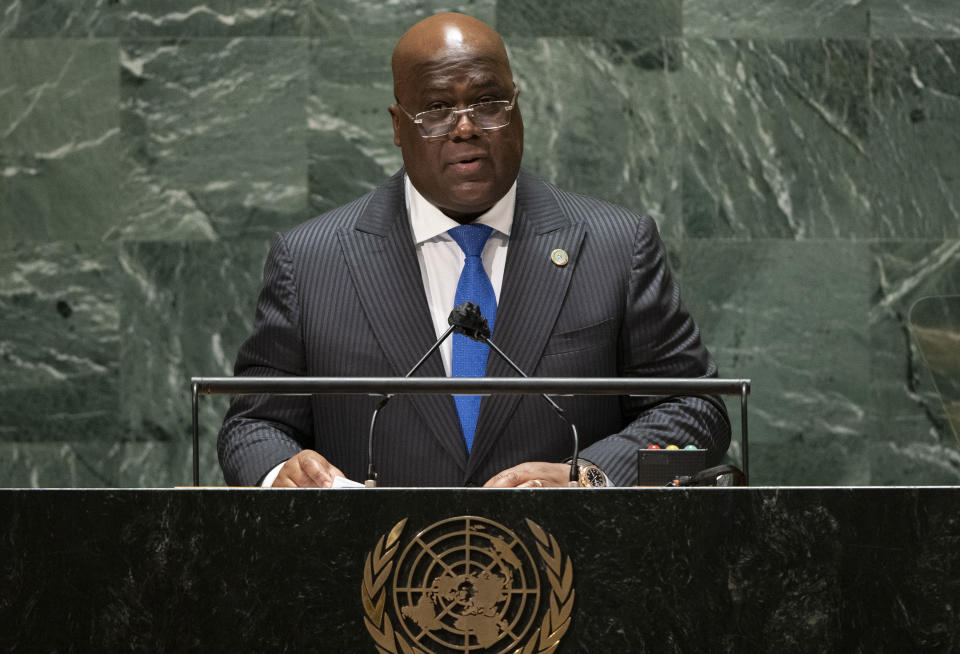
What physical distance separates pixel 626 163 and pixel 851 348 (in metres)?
1.08


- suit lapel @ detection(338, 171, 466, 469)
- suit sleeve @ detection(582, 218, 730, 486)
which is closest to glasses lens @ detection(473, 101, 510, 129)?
suit lapel @ detection(338, 171, 466, 469)

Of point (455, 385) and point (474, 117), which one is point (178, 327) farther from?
point (455, 385)

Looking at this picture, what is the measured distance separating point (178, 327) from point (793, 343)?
2276 millimetres

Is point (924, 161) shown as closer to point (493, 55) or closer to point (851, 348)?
point (851, 348)

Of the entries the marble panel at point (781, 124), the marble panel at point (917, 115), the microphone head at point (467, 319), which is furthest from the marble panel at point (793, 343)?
the microphone head at point (467, 319)

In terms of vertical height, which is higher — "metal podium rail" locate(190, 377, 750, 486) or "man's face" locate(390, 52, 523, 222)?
"man's face" locate(390, 52, 523, 222)

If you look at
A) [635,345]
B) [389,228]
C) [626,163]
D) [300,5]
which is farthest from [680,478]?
[300,5]

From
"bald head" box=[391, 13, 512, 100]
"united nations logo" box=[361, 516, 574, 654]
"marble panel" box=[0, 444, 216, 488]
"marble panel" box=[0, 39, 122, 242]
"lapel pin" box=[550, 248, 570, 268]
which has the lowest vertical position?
"united nations logo" box=[361, 516, 574, 654]

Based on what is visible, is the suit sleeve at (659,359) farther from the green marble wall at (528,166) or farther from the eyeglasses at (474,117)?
the green marble wall at (528,166)

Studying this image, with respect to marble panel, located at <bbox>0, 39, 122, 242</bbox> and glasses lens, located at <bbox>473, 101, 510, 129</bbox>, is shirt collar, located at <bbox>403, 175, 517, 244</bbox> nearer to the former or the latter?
glasses lens, located at <bbox>473, 101, 510, 129</bbox>

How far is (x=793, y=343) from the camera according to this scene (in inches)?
198

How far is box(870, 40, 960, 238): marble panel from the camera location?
5.03 meters

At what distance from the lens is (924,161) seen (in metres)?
5.04

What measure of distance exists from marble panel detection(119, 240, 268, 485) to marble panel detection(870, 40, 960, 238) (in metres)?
2.34
